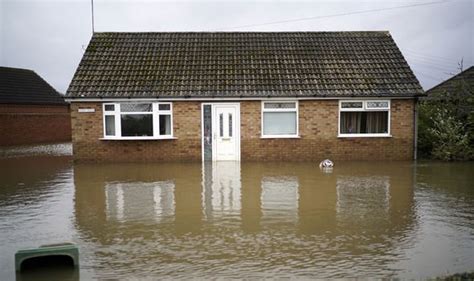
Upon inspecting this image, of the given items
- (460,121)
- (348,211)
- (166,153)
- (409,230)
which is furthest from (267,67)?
(409,230)

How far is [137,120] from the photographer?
16.9 m

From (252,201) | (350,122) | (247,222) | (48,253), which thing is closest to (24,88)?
(350,122)

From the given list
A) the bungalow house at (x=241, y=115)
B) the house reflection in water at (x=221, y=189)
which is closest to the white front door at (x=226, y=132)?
the bungalow house at (x=241, y=115)

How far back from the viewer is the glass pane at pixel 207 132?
16875 mm

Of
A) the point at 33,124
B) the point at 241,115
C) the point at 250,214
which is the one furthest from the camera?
the point at 33,124

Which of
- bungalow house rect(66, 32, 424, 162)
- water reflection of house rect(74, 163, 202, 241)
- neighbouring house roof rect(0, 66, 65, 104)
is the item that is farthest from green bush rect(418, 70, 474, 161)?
neighbouring house roof rect(0, 66, 65, 104)

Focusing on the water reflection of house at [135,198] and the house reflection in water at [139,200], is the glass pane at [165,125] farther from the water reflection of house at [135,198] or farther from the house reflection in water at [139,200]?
the house reflection in water at [139,200]

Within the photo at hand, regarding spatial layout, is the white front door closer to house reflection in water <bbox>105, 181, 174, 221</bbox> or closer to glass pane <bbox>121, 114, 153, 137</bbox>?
glass pane <bbox>121, 114, 153, 137</bbox>

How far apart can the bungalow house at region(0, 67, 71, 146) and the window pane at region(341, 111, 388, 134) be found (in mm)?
21748

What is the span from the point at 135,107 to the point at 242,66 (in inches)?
183

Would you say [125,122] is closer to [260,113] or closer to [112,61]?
[112,61]

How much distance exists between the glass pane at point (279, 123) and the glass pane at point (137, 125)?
14.4 ft

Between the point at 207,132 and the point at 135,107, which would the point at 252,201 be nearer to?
the point at 207,132

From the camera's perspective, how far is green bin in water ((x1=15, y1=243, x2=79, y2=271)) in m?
5.70
